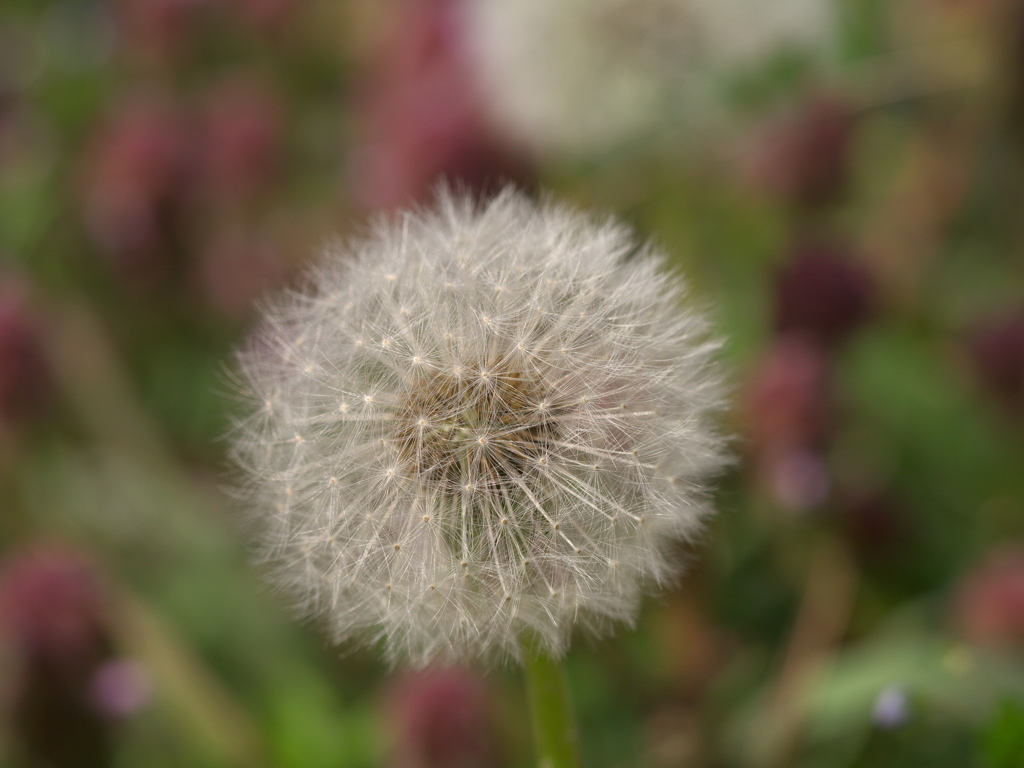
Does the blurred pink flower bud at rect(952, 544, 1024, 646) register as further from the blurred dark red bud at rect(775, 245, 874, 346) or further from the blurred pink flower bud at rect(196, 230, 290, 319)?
the blurred pink flower bud at rect(196, 230, 290, 319)

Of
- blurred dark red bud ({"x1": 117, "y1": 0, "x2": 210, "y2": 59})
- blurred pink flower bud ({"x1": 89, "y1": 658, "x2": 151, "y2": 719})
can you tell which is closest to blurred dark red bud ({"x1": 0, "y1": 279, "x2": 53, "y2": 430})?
blurred pink flower bud ({"x1": 89, "y1": 658, "x2": 151, "y2": 719})

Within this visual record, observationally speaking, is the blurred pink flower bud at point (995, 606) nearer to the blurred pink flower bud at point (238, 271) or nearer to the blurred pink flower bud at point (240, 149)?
the blurred pink flower bud at point (238, 271)

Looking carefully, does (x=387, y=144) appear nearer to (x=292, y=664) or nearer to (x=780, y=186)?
(x=780, y=186)

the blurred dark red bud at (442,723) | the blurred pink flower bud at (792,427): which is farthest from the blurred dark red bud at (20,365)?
the blurred pink flower bud at (792,427)

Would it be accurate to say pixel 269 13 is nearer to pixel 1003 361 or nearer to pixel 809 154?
pixel 809 154

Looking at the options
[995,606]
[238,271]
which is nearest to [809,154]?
[995,606]

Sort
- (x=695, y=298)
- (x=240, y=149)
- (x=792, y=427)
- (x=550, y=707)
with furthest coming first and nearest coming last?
(x=240, y=149) → (x=695, y=298) → (x=792, y=427) → (x=550, y=707)
